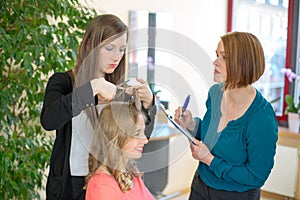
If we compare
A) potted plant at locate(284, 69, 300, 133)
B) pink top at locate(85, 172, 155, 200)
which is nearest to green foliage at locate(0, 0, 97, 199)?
pink top at locate(85, 172, 155, 200)

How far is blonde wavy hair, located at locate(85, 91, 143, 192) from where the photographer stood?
1.08 meters

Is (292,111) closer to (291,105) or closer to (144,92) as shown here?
(291,105)

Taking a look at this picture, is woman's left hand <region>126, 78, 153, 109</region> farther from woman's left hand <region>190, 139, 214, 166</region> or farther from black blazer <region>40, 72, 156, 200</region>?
woman's left hand <region>190, 139, 214, 166</region>

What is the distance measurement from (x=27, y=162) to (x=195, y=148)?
80cm

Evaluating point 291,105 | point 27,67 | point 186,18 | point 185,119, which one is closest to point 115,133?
point 185,119

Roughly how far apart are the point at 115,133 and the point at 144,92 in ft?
0.48

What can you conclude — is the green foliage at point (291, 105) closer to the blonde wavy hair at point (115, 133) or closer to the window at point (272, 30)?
the window at point (272, 30)

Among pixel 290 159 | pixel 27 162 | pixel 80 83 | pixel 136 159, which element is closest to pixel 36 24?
pixel 27 162

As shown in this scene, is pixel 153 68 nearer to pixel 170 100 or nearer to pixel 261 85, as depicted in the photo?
pixel 170 100

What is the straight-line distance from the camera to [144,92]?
1.06 m

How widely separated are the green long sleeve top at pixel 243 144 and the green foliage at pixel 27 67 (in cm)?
73

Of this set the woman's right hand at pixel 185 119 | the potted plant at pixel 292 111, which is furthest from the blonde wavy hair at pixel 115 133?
the potted plant at pixel 292 111

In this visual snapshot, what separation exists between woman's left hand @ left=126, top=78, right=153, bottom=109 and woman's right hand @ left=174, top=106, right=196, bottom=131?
15 cm

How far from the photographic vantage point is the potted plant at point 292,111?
11.5 feet
